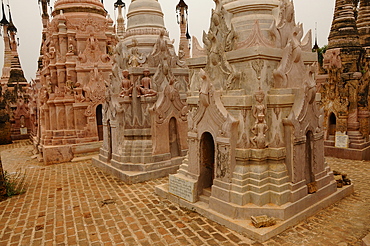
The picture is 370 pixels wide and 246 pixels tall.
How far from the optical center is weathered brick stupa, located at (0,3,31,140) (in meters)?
24.5

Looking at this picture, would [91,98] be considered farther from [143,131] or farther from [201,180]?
[201,180]

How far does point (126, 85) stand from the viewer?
422 inches

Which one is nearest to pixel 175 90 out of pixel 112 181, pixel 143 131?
pixel 143 131

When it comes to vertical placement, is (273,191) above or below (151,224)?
above

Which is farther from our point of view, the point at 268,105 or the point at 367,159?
the point at 367,159

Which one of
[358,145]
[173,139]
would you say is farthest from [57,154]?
[358,145]

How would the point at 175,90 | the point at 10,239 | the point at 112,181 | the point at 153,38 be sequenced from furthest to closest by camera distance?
Result: the point at 153,38 → the point at 175,90 → the point at 112,181 → the point at 10,239

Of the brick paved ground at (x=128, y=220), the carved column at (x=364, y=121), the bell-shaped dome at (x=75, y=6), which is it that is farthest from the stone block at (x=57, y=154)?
the carved column at (x=364, y=121)

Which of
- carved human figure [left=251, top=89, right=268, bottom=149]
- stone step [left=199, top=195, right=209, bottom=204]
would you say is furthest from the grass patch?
carved human figure [left=251, top=89, right=268, bottom=149]

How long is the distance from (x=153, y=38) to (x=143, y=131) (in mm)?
3976

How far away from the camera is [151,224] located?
666 cm

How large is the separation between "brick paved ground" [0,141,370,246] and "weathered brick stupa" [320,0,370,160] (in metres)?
2.59

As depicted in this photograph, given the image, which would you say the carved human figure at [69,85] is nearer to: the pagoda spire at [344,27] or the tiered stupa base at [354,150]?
the tiered stupa base at [354,150]

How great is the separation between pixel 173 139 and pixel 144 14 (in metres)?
5.43
